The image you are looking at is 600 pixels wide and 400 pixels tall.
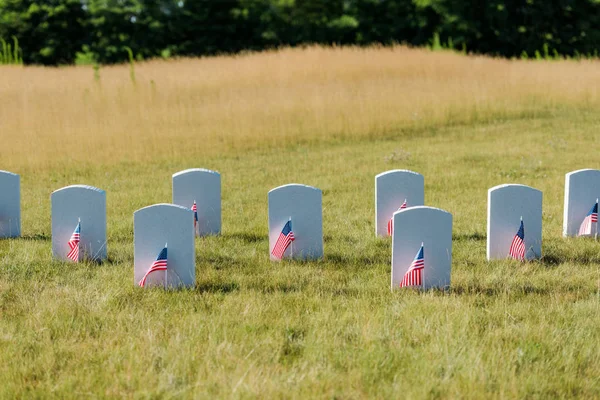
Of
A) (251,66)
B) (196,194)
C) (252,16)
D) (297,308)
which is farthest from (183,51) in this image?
(297,308)

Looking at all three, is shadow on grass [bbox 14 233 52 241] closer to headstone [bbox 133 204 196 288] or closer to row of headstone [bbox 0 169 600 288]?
row of headstone [bbox 0 169 600 288]

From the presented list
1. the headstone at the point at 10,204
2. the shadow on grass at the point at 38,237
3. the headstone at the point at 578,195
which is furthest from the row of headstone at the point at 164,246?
the headstone at the point at 578,195

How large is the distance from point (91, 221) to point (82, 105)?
35.5ft

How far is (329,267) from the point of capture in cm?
661

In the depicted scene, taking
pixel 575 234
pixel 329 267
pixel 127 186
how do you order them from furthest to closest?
pixel 127 186, pixel 575 234, pixel 329 267

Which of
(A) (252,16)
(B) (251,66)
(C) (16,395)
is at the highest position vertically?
(A) (252,16)

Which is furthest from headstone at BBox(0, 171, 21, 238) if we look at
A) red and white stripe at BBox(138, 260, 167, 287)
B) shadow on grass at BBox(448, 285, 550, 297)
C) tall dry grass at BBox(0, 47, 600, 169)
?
tall dry grass at BBox(0, 47, 600, 169)

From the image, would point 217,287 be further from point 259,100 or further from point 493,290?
point 259,100

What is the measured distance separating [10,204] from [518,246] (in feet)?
17.1

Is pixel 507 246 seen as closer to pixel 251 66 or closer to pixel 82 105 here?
pixel 82 105

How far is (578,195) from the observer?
24.3 ft

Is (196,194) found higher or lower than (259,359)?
higher

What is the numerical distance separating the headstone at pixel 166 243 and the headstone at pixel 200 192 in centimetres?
184

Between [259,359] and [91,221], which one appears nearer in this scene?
[259,359]
